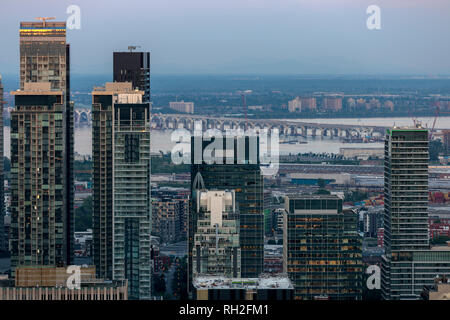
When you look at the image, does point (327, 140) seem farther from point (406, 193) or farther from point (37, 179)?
point (37, 179)

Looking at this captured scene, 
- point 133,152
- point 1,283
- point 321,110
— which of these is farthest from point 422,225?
point 321,110

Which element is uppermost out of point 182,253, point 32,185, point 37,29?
point 37,29

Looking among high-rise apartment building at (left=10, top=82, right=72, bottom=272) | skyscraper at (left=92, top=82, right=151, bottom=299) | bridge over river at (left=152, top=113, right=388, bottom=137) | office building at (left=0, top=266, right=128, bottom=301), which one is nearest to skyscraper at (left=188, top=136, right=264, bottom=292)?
skyscraper at (left=92, top=82, right=151, bottom=299)

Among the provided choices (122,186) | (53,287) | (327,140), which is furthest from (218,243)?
(327,140)

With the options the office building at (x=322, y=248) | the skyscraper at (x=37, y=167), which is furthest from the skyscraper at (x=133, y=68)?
the office building at (x=322, y=248)

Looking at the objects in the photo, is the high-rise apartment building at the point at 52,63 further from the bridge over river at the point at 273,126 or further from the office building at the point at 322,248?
the bridge over river at the point at 273,126
